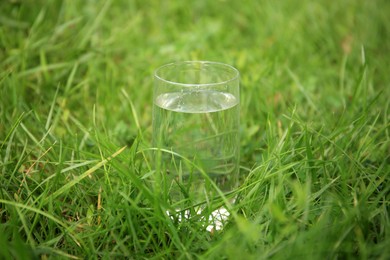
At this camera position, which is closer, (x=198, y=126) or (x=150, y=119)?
(x=198, y=126)

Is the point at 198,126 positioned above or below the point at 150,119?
above

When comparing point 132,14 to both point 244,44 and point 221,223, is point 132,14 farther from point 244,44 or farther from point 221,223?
point 221,223

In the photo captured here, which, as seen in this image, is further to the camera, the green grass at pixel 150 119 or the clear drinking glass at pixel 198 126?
the clear drinking glass at pixel 198 126

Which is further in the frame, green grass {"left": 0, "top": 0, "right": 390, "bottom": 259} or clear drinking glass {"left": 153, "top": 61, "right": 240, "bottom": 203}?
clear drinking glass {"left": 153, "top": 61, "right": 240, "bottom": 203}
